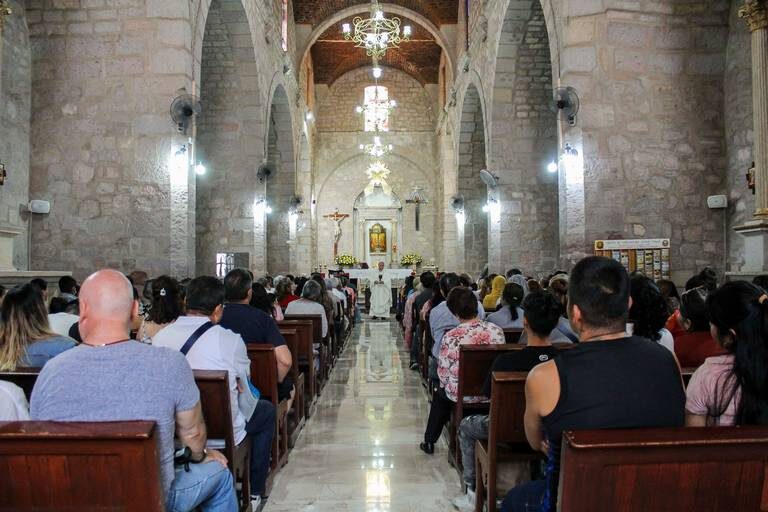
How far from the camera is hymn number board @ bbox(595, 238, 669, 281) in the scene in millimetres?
7375

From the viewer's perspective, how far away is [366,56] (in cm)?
2333

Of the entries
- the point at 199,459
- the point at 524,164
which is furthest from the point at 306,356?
the point at 524,164

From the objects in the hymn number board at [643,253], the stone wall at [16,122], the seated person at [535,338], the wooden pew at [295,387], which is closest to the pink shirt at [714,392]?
the seated person at [535,338]

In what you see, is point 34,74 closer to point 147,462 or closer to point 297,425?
point 297,425

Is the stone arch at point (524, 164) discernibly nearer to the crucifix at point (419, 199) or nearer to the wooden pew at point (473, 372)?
the wooden pew at point (473, 372)

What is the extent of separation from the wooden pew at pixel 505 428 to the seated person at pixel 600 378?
81cm

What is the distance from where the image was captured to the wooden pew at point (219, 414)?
2586mm

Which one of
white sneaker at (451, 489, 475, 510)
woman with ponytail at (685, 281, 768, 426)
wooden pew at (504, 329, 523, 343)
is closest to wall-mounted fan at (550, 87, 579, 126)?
wooden pew at (504, 329, 523, 343)

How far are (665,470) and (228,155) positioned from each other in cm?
1156

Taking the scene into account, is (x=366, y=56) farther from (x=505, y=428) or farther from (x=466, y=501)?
(x=505, y=428)

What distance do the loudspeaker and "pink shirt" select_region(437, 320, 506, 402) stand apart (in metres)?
6.34

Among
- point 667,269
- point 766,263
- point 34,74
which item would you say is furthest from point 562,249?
point 34,74

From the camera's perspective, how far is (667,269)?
7441 mm

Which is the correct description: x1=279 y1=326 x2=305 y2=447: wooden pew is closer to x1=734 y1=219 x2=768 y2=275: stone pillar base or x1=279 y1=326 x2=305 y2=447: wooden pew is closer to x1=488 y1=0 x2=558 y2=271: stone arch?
x1=734 y1=219 x2=768 y2=275: stone pillar base
